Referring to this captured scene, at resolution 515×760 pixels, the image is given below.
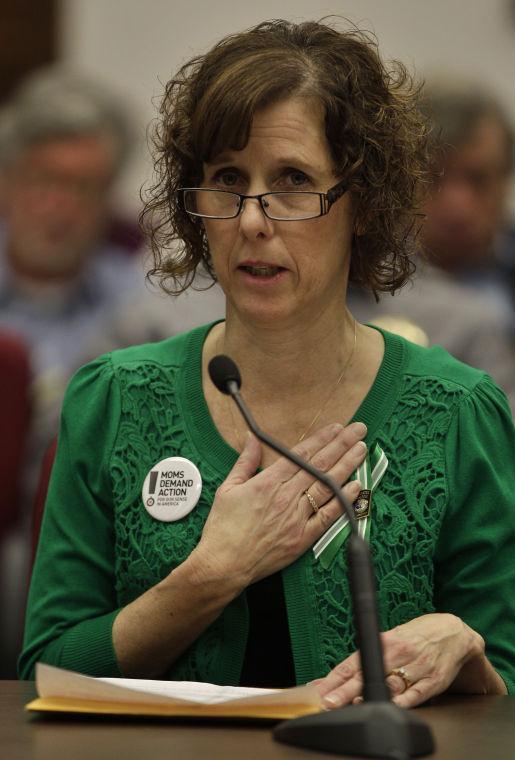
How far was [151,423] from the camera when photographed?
2.21 m

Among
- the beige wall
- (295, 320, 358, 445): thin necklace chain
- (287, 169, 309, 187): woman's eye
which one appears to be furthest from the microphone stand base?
the beige wall

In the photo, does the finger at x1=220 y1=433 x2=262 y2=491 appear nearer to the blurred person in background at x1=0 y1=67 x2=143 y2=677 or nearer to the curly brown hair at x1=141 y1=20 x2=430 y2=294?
the curly brown hair at x1=141 y1=20 x2=430 y2=294

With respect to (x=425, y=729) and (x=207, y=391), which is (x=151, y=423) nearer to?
(x=207, y=391)

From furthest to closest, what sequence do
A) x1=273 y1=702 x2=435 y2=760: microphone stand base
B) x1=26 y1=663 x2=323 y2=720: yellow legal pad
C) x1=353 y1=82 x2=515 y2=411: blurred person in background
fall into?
x1=353 y1=82 x2=515 y2=411: blurred person in background → x1=26 y1=663 x2=323 y2=720: yellow legal pad → x1=273 y1=702 x2=435 y2=760: microphone stand base

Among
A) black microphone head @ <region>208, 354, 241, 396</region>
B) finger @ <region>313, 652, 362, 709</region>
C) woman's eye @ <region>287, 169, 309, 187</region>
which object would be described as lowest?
finger @ <region>313, 652, 362, 709</region>

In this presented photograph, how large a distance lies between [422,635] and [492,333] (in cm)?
237

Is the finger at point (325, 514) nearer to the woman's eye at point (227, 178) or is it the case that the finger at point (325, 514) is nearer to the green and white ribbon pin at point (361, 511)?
the green and white ribbon pin at point (361, 511)

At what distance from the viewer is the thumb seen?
2043 millimetres

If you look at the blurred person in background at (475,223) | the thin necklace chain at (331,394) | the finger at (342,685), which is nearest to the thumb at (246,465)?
the thin necklace chain at (331,394)

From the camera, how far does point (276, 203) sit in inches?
80.5

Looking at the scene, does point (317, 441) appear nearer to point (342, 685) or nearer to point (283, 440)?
point (283, 440)

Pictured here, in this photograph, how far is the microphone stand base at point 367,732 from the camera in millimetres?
1353

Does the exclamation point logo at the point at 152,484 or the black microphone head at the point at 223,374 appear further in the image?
the exclamation point logo at the point at 152,484

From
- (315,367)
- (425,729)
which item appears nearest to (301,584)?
(315,367)
